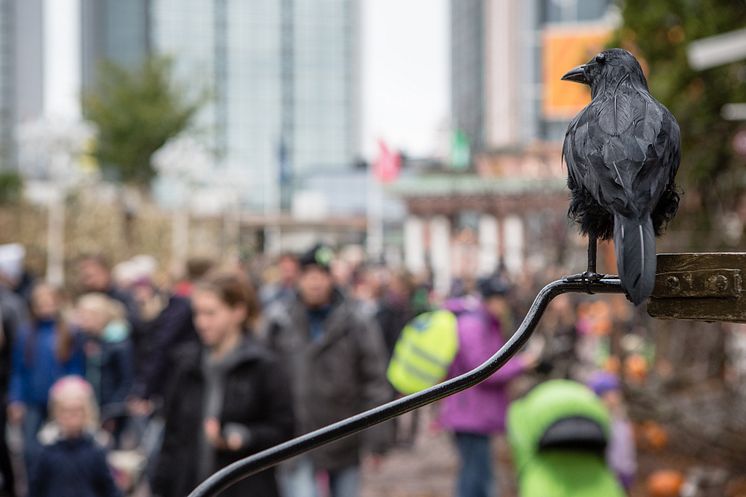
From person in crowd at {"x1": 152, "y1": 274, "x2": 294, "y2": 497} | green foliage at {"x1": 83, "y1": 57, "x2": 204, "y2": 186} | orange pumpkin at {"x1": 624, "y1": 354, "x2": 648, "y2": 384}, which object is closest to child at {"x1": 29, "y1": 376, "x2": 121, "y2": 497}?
person in crowd at {"x1": 152, "y1": 274, "x2": 294, "y2": 497}

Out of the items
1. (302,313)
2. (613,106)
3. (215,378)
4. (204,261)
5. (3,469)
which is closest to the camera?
(613,106)

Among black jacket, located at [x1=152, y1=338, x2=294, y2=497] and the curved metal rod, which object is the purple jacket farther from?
the curved metal rod

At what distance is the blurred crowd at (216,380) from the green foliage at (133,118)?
28544 millimetres

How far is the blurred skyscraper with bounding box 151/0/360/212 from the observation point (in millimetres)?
108875

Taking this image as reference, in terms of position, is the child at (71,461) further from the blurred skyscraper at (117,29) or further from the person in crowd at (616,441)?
the blurred skyscraper at (117,29)

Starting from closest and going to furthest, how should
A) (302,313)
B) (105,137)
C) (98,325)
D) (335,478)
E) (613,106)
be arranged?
(613,106) → (335,478) → (302,313) → (98,325) → (105,137)

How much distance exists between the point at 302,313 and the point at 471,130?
93.7 meters

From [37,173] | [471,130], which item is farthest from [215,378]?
[471,130]

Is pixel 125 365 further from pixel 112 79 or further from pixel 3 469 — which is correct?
pixel 112 79

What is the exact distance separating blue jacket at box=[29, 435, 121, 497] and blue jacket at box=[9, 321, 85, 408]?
251cm

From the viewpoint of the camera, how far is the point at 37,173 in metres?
39.6

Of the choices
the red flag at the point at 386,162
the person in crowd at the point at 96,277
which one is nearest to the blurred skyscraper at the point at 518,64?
the red flag at the point at 386,162

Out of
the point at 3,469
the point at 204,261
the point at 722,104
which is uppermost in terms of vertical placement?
the point at 722,104

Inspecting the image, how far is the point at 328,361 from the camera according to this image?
5520 mm
